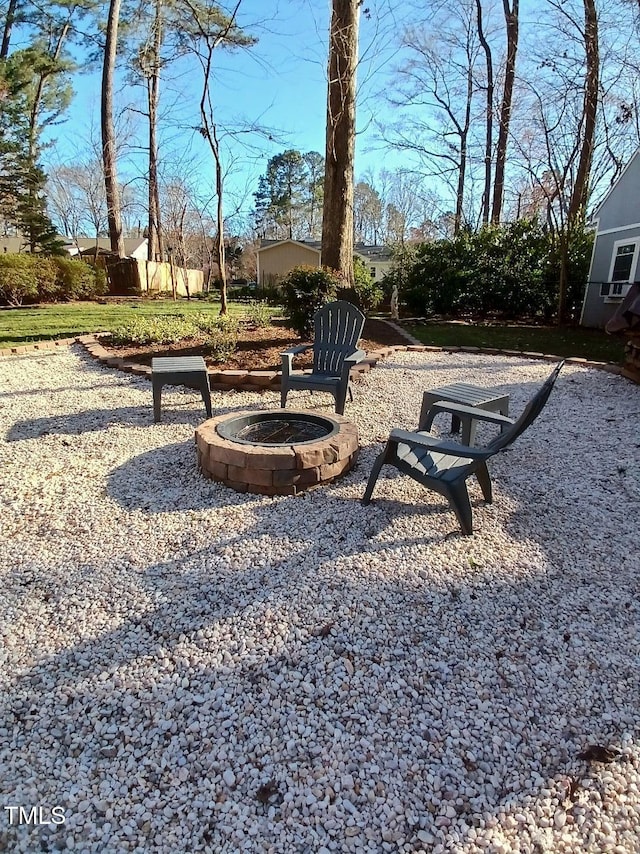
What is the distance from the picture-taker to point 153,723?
1.33 meters

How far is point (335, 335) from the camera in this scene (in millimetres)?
4285

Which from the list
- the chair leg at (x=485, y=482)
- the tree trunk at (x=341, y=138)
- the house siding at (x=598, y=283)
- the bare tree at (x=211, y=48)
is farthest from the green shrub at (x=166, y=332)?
the house siding at (x=598, y=283)

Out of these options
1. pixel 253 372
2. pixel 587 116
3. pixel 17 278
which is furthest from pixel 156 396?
pixel 587 116

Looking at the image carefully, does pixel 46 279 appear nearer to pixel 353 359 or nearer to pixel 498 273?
pixel 498 273

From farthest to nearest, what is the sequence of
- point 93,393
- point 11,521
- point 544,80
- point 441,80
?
point 441,80 < point 544,80 < point 93,393 < point 11,521

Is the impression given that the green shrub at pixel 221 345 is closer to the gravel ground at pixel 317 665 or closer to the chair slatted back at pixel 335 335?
the chair slatted back at pixel 335 335

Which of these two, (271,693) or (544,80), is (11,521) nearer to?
(271,693)

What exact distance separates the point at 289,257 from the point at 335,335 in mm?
24614

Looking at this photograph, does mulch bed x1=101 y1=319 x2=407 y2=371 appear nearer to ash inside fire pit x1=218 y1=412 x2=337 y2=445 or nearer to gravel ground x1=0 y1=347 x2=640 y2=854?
ash inside fire pit x1=218 y1=412 x2=337 y2=445

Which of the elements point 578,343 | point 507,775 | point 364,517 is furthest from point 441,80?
point 507,775

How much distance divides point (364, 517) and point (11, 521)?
1.72 m

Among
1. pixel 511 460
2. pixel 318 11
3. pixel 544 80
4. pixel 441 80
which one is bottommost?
pixel 511 460

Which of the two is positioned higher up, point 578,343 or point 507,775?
point 578,343

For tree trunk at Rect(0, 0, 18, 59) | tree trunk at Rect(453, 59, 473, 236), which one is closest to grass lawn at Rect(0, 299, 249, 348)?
tree trunk at Rect(0, 0, 18, 59)
